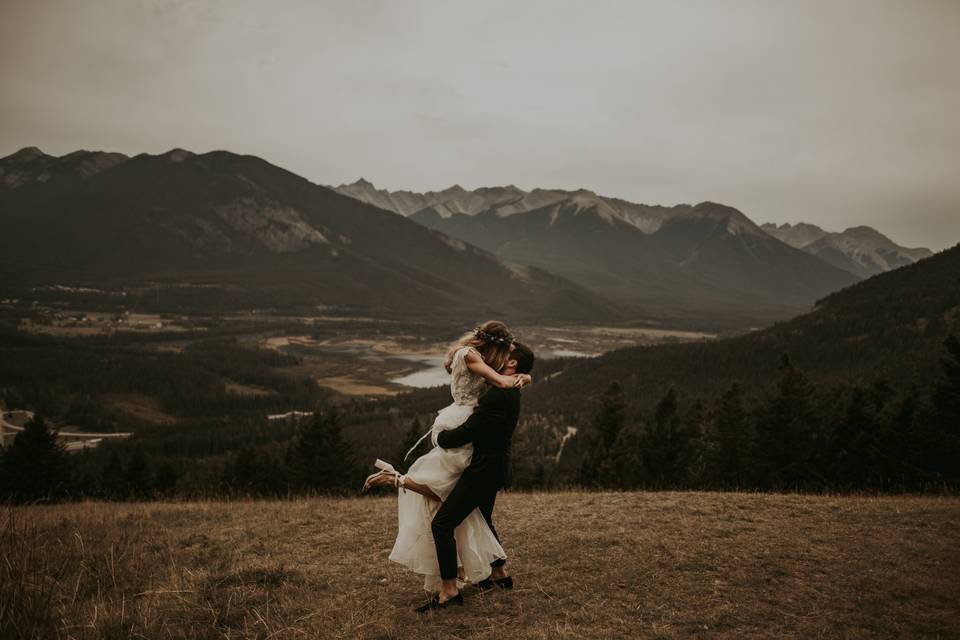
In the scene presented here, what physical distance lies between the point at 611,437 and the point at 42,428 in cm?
3501

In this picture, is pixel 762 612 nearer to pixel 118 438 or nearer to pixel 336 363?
pixel 118 438

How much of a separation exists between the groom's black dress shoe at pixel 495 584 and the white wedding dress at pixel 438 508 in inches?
21.7

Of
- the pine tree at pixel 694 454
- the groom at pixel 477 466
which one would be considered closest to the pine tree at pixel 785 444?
the pine tree at pixel 694 454

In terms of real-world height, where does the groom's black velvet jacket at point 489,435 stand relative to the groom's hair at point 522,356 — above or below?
below

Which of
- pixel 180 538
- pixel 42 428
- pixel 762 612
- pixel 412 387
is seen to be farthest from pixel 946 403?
pixel 412 387

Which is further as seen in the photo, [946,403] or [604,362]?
[604,362]

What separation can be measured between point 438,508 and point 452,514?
28cm

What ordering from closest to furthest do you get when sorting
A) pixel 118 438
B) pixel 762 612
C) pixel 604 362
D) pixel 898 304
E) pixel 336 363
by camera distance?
1. pixel 762 612
2. pixel 118 438
3. pixel 898 304
4. pixel 604 362
5. pixel 336 363

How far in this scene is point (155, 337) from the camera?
562 feet

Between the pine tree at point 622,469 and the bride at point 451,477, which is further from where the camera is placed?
the pine tree at point 622,469

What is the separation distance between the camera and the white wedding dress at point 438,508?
605cm

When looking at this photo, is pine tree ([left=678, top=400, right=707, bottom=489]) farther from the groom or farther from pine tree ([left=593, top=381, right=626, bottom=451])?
the groom

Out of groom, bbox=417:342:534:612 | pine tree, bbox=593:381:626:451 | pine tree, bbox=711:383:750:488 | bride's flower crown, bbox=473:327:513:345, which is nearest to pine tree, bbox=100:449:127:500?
groom, bbox=417:342:534:612

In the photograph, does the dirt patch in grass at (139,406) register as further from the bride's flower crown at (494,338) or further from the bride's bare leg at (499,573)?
the bride's flower crown at (494,338)
